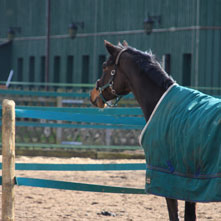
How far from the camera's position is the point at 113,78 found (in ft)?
23.6

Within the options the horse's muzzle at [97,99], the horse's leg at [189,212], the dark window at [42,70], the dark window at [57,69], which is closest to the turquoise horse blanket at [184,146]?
the horse's leg at [189,212]

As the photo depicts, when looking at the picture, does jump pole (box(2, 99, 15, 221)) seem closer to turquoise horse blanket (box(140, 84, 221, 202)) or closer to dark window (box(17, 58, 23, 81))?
turquoise horse blanket (box(140, 84, 221, 202))

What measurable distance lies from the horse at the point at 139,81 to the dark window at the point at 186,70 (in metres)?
16.0

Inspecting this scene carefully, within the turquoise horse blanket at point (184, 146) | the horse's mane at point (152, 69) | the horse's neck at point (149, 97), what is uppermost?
the horse's mane at point (152, 69)

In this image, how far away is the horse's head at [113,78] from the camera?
7086 mm

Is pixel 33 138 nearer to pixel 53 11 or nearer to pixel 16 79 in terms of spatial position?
pixel 53 11

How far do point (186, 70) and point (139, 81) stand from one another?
16.9 metres

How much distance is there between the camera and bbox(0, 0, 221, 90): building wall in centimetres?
2220

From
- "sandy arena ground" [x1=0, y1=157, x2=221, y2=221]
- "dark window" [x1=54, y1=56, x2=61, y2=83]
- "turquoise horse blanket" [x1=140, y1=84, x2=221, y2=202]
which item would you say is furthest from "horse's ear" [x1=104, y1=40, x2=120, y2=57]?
"dark window" [x1=54, y1=56, x2=61, y2=83]

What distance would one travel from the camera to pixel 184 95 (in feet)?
20.3

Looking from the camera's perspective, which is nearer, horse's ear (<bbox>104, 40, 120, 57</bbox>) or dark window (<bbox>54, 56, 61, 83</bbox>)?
horse's ear (<bbox>104, 40, 120, 57</bbox>)

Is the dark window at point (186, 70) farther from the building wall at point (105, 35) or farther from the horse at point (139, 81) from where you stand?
the horse at point (139, 81)

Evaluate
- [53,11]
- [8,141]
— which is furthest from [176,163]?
[53,11]

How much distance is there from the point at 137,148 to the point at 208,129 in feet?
31.6
